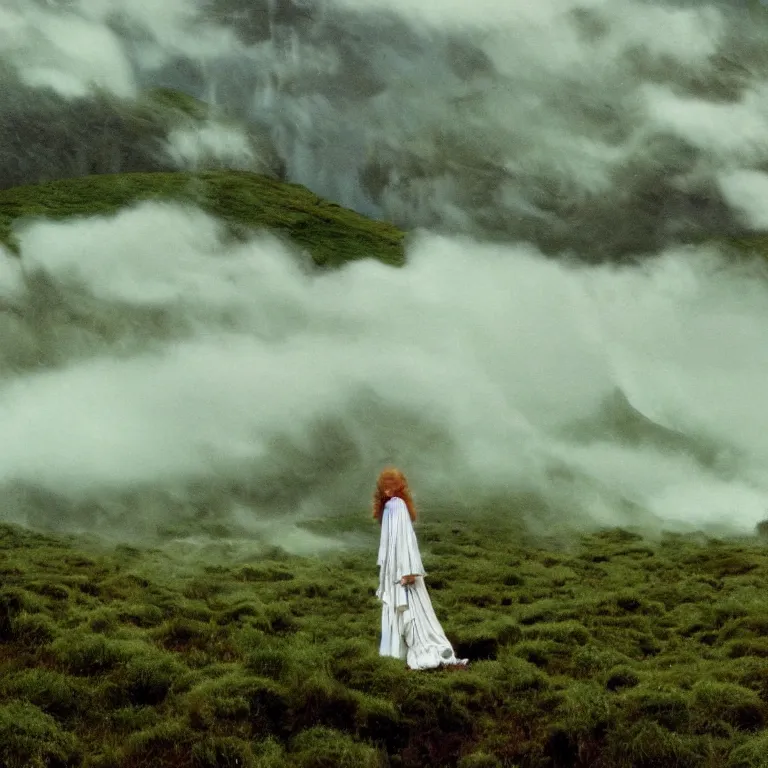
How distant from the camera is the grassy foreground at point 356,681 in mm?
15082

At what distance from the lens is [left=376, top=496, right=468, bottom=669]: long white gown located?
19172 mm

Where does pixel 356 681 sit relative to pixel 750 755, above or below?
above

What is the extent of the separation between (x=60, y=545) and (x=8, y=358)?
6045 inches

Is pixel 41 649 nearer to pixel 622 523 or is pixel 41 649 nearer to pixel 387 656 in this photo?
pixel 387 656

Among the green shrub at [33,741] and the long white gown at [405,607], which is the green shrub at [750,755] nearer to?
the long white gown at [405,607]

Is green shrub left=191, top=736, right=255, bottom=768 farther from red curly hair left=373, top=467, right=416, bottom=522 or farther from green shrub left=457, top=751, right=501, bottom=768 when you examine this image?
red curly hair left=373, top=467, right=416, bottom=522

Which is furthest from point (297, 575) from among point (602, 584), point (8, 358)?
point (8, 358)

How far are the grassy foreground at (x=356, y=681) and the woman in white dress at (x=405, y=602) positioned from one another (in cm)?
49

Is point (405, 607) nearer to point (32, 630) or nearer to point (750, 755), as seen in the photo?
point (750, 755)

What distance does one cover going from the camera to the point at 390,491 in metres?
19.7

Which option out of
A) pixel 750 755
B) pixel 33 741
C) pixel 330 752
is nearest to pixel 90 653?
pixel 33 741

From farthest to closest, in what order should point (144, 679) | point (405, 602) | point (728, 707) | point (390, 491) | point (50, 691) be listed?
1. point (390, 491)
2. point (144, 679)
3. point (405, 602)
4. point (50, 691)
5. point (728, 707)

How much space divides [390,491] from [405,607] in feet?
7.87

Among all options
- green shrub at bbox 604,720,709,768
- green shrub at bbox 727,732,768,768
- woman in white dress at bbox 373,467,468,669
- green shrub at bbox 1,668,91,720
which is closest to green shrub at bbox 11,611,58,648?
green shrub at bbox 1,668,91,720
